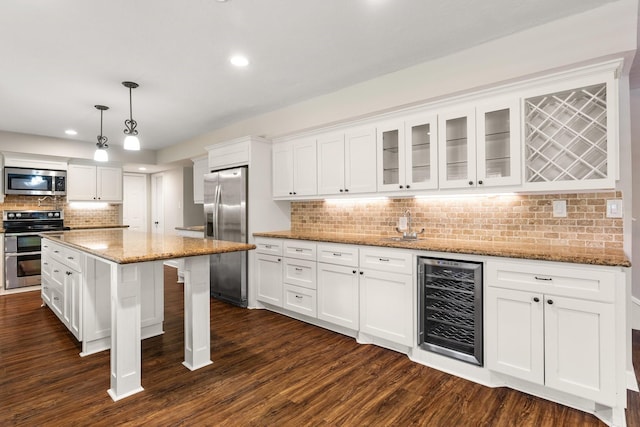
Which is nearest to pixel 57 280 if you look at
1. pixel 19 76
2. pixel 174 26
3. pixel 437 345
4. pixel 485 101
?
pixel 19 76

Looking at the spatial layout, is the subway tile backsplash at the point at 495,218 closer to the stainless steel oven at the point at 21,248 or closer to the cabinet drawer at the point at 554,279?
the cabinet drawer at the point at 554,279

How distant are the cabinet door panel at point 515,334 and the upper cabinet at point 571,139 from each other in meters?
Answer: 0.81

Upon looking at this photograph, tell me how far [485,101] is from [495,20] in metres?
0.55

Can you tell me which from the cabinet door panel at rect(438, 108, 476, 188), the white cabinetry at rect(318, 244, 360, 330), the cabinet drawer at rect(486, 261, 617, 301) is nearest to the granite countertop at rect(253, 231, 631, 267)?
the cabinet drawer at rect(486, 261, 617, 301)

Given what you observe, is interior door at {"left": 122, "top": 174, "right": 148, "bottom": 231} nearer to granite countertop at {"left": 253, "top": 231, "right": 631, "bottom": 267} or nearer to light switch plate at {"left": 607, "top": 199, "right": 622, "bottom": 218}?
granite countertop at {"left": 253, "top": 231, "right": 631, "bottom": 267}

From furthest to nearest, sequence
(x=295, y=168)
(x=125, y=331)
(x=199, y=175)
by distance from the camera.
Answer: (x=199, y=175) → (x=295, y=168) → (x=125, y=331)

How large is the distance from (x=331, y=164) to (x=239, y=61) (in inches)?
53.7

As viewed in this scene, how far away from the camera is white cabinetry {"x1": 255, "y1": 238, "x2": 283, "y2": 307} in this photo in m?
3.76

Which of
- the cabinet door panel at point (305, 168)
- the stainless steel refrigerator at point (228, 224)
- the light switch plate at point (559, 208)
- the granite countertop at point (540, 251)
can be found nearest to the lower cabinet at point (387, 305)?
Result: the granite countertop at point (540, 251)

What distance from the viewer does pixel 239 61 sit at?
2.86 meters

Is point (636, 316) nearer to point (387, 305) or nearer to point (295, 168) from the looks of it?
point (387, 305)

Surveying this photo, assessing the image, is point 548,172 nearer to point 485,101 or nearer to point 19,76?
point 485,101

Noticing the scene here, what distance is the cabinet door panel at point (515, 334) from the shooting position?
6.88 ft

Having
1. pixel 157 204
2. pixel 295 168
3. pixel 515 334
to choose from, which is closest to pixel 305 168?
pixel 295 168
